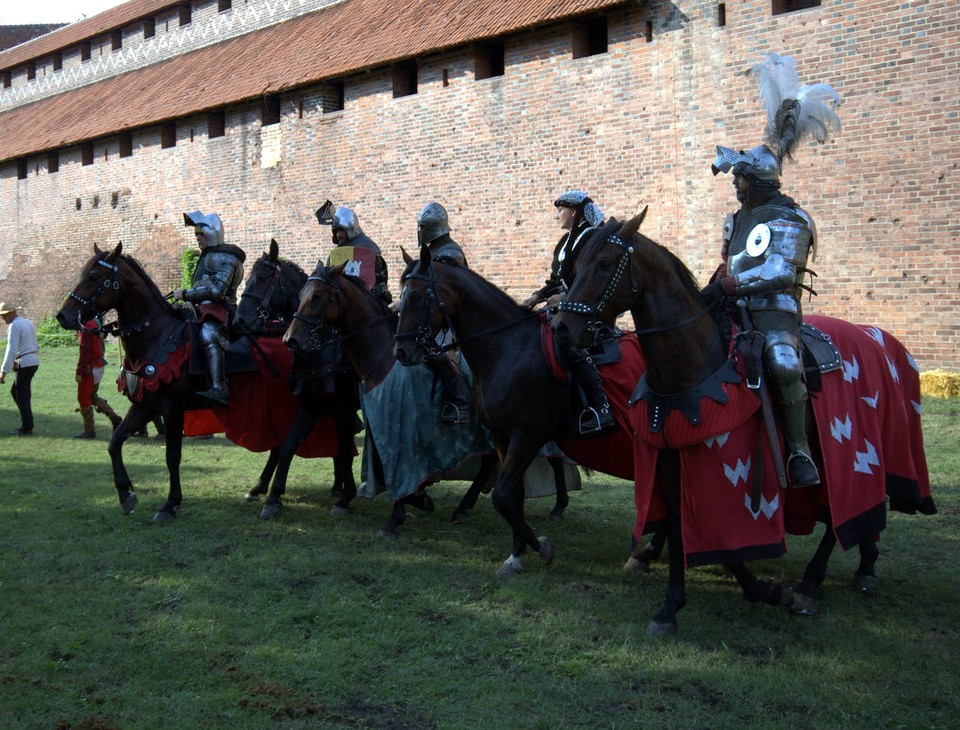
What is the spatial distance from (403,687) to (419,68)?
1693cm

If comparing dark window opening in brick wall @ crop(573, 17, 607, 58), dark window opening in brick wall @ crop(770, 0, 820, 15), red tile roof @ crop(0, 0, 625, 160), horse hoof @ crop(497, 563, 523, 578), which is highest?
red tile roof @ crop(0, 0, 625, 160)

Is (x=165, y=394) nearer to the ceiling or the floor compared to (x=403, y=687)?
nearer to the ceiling

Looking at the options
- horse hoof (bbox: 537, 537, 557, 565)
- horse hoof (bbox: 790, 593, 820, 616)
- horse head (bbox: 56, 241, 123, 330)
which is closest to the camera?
horse hoof (bbox: 790, 593, 820, 616)

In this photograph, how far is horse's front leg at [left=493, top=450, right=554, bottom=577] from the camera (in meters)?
5.60

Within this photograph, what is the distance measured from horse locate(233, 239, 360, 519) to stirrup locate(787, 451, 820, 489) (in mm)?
3749

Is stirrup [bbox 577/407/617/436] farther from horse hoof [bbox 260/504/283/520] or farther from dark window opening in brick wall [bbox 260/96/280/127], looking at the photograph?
dark window opening in brick wall [bbox 260/96/280/127]

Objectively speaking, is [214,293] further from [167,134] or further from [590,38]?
[167,134]


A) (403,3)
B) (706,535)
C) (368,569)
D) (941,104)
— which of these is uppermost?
(403,3)

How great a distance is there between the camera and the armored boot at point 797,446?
457 centimetres

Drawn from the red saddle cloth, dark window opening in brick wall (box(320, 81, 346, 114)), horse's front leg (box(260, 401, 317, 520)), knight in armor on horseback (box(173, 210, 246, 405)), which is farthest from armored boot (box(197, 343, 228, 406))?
dark window opening in brick wall (box(320, 81, 346, 114))

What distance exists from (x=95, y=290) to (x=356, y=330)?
206 cm

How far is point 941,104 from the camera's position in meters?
12.3

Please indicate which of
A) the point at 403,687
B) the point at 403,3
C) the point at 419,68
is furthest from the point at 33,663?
the point at 403,3

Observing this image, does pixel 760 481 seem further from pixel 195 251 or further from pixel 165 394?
pixel 195 251
